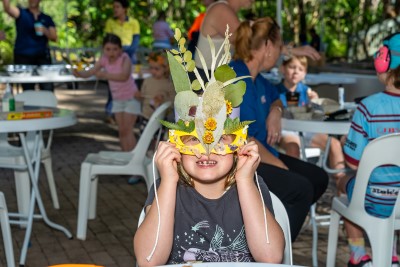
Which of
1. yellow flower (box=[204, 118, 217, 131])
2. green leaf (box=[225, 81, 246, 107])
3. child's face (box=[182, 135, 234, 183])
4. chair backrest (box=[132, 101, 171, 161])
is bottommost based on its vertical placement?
chair backrest (box=[132, 101, 171, 161])

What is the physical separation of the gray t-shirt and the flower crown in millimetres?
342

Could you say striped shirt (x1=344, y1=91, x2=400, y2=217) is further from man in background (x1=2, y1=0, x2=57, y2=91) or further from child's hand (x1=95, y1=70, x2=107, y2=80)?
man in background (x1=2, y1=0, x2=57, y2=91)

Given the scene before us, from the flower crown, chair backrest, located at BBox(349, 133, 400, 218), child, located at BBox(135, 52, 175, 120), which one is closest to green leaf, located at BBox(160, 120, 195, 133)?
Answer: the flower crown

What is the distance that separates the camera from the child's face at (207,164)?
7.93 ft

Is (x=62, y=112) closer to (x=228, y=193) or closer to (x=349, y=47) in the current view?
(x=228, y=193)

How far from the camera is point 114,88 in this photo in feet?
23.9

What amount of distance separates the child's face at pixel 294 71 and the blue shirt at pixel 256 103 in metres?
1.56

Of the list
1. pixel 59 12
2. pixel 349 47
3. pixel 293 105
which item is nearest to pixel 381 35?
pixel 349 47

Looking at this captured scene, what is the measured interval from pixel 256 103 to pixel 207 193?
1.57m

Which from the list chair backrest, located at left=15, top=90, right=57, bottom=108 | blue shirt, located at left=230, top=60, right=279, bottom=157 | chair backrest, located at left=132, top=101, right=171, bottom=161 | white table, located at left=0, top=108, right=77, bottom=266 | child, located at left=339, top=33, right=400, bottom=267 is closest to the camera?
child, located at left=339, top=33, right=400, bottom=267

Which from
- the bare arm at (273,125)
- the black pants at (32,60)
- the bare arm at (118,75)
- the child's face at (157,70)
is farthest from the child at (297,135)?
the black pants at (32,60)

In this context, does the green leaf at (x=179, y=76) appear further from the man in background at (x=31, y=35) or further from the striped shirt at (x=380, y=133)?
the man in background at (x=31, y=35)

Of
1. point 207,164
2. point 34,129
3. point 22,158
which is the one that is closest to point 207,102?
point 207,164

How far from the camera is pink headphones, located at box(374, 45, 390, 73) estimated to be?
12.6 feet
